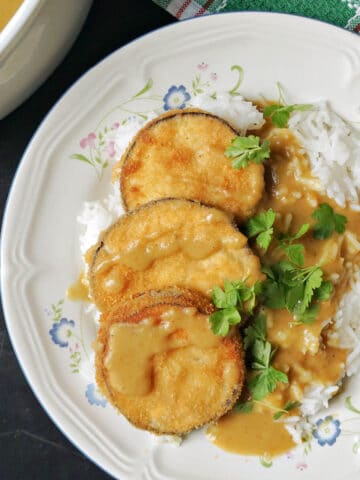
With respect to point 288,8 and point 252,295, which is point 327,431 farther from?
point 288,8

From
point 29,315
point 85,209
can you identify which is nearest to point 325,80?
point 85,209

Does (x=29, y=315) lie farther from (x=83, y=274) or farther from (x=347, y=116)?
(x=347, y=116)

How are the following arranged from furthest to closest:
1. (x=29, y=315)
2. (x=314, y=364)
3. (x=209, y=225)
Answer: (x=29, y=315)
(x=314, y=364)
(x=209, y=225)

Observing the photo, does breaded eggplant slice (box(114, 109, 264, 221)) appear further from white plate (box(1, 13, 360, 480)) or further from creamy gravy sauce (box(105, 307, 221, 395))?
creamy gravy sauce (box(105, 307, 221, 395))

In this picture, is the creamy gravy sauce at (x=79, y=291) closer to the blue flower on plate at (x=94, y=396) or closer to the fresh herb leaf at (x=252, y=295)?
the blue flower on plate at (x=94, y=396)

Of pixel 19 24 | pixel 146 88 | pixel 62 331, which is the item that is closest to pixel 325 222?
pixel 146 88

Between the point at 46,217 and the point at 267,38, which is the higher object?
the point at 267,38

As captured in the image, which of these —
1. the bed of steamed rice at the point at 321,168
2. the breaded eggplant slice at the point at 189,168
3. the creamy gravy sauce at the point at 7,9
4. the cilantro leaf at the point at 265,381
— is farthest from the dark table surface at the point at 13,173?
the cilantro leaf at the point at 265,381
